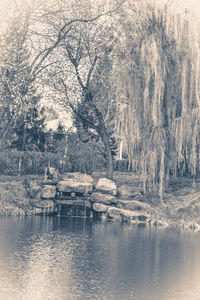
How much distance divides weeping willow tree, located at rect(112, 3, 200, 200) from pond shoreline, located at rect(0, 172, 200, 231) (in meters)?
0.69

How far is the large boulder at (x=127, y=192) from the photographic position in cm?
2116

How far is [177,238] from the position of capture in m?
15.2

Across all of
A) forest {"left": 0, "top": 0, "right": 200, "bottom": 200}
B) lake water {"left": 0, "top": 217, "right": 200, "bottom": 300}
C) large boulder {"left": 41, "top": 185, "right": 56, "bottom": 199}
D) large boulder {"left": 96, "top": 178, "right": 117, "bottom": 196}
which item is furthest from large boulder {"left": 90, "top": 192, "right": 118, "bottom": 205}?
lake water {"left": 0, "top": 217, "right": 200, "bottom": 300}

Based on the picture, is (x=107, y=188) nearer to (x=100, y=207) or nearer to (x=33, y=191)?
(x=100, y=207)

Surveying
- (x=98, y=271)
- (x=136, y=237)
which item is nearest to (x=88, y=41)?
(x=136, y=237)

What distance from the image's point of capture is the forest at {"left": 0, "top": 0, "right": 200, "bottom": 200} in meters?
19.1

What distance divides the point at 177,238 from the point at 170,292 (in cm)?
677

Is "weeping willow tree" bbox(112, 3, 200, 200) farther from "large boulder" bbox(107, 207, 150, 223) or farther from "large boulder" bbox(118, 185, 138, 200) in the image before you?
"large boulder" bbox(107, 207, 150, 223)

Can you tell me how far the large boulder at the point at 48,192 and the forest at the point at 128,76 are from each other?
3256mm

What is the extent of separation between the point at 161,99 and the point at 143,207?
4823 mm

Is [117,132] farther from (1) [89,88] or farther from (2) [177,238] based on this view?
(2) [177,238]

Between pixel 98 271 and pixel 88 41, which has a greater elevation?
pixel 88 41

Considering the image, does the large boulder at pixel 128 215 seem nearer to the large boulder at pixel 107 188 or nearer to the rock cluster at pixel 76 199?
the rock cluster at pixel 76 199

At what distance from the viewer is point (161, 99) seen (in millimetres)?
20328
